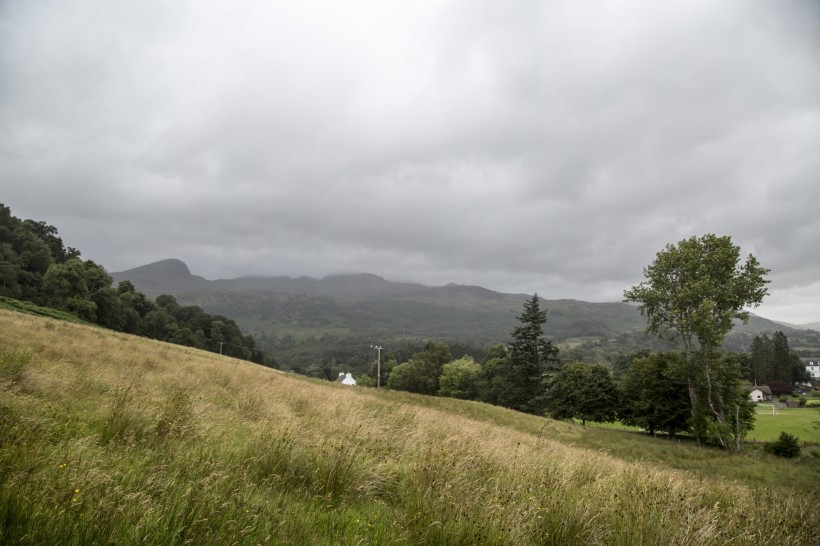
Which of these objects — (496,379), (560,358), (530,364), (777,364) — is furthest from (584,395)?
(777,364)

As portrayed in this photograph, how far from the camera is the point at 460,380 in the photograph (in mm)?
88625

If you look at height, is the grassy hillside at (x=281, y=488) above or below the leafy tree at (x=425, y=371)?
above

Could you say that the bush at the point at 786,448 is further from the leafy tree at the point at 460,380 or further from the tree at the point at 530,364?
the leafy tree at the point at 460,380

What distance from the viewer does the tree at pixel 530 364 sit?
6119 cm

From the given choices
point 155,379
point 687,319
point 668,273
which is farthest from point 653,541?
point 668,273

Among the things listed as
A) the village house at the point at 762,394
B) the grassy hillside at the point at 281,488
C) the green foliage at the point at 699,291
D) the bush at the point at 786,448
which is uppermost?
the green foliage at the point at 699,291

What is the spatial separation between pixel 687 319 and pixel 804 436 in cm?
2632

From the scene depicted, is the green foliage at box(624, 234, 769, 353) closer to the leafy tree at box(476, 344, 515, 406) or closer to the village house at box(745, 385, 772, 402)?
the leafy tree at box(476, 344, 515, 406)

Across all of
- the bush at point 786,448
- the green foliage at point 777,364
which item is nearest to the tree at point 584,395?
the bush at point 786,448

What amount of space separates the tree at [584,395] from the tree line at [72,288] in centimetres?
7592

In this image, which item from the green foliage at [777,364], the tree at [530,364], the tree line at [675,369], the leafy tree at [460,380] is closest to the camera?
the tree line at [675,369]

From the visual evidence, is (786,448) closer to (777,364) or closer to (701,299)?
(701,299)

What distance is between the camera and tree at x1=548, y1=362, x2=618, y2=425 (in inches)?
2181

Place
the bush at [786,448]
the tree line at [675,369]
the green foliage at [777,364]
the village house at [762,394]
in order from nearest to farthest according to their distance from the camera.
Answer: the bush at [786,448], the tree line at [675,369], the village house at [762,394], the green foliage at [777,364]
